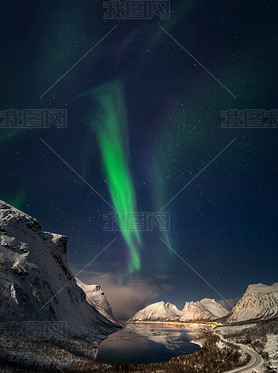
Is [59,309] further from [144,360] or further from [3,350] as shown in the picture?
[3,350]

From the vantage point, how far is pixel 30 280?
94.7 m

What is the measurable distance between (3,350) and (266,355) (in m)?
72.2

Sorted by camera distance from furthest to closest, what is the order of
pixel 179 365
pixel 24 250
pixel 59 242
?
pixel 59 242
pixel 24 250
pixel 179 365

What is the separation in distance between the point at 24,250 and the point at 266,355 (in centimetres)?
9414

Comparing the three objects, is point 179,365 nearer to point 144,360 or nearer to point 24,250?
point 144,360

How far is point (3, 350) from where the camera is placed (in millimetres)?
54531

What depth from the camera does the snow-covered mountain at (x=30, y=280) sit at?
78250 millimetres

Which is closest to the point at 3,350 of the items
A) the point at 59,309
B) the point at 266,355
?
the point at 59,309

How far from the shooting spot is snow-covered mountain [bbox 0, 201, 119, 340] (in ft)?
257

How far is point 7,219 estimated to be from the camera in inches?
4414

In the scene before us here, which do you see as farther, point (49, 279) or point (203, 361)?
point (49, 279)

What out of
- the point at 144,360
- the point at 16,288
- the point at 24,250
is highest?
the point at 24,250

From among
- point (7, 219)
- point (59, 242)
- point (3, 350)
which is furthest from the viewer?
point (59, 242)

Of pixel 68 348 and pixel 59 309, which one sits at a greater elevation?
pixel 59 309
